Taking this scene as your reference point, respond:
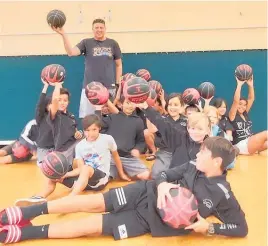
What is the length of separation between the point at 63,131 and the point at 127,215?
2118 mm

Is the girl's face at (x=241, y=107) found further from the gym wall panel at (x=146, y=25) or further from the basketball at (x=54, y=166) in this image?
the basketball at (x=54, y=166)

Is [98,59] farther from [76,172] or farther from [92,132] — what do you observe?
[76,172]

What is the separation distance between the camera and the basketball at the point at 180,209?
3.11 metres

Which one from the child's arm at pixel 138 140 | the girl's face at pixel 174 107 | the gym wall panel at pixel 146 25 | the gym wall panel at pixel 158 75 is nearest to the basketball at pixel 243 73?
the gym wall panel at pixel 158 75

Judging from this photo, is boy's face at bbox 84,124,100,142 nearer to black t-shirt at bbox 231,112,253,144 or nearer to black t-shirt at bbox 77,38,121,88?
black t-shirt at bbox 77,38,121,88

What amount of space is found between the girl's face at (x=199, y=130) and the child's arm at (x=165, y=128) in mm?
260

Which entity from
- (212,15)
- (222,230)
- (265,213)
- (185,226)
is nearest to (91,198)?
(185,226)

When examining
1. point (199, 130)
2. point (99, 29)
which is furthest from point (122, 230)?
point (99, 29)

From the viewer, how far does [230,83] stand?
775 centimetres

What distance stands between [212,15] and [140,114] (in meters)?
2.94

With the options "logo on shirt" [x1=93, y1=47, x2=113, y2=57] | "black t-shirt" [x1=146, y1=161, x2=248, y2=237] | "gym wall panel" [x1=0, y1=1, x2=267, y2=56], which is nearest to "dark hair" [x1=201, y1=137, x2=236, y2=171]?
"black t-shirt" [x1=146, y1=161, x2=248, y2=237]

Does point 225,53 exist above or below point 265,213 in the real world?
above

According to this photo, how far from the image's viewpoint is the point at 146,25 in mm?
7664

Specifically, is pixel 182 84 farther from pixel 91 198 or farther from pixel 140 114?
pixel 91 198
